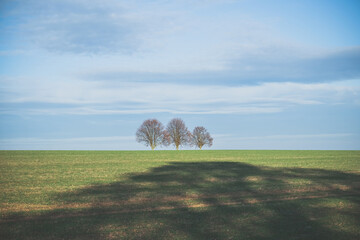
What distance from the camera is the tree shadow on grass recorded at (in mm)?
10516

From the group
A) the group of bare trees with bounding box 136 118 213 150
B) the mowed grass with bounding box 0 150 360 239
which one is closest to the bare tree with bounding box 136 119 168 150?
the group of bare trees with bounding box 136 118 213 150

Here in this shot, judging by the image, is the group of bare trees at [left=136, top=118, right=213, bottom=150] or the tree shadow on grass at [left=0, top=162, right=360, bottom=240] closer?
the tree shadow on grass at [left=0, top=162, right=360, bottom=240]

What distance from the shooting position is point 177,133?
112 meters

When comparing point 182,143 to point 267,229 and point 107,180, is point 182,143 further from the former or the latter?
point 267,229

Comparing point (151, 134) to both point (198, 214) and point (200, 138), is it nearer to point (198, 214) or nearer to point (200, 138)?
point (200, 138)

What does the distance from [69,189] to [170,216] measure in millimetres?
9588

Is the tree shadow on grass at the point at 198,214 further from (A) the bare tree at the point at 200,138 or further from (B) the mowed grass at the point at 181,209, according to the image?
(A) the bare tree at the point at 200,138

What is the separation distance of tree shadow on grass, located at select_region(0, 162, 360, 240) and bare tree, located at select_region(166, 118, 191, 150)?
89.8 m

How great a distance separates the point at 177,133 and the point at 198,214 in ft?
324

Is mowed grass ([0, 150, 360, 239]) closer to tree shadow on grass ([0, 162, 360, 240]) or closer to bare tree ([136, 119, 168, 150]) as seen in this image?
tree shadow on grass ([0, 162, 360, 240])

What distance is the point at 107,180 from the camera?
23.8 m

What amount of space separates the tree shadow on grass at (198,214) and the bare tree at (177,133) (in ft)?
295

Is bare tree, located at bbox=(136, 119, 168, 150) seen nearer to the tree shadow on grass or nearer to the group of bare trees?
the group of bare trees

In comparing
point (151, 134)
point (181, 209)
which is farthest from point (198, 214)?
point (151, 134)
